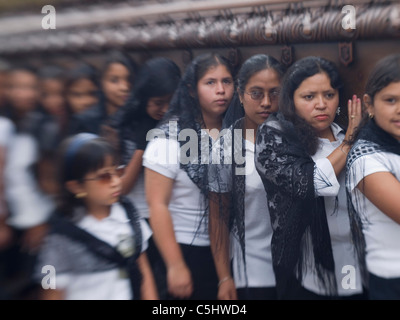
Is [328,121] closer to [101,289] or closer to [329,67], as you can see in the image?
[329,67]

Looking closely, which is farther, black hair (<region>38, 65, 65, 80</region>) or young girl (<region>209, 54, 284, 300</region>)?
black hair (<region>38, 65, 65, 80</region>)

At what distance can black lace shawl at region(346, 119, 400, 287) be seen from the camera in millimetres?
1827

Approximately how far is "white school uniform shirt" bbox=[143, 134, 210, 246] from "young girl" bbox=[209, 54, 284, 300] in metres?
0.06

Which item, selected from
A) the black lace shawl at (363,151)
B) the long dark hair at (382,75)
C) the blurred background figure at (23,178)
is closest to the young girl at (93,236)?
the blurred background figure at (23,178)

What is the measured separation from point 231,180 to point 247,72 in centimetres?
48

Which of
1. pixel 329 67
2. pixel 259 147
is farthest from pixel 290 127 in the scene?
pixel 329 67

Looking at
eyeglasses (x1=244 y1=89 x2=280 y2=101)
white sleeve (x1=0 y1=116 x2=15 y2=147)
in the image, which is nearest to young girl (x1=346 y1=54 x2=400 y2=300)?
→ eyeglasses (x1=244 y1=89 x2=280 y2=101)

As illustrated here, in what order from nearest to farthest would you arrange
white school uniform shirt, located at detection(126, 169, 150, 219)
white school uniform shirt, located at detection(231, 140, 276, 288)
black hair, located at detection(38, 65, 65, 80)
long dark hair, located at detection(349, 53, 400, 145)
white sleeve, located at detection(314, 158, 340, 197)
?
long dark hair, located at detection(349, 53, 400, 145) → white sleeve, located at detection(314, 158, 340, 197) → white school uniform shirt, located at detection(231, 140, 276, 288) → white school uniform shirt, located at detection(126, 169, 150, 219) → black hair, located at detection(38, 65, 65, 80)

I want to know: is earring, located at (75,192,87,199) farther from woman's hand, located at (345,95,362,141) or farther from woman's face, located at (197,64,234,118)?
woman's hand, located at (345,95,362,141)

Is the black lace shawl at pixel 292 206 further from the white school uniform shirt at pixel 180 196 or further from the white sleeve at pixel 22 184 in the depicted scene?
the white sleeve at pixel 22 184

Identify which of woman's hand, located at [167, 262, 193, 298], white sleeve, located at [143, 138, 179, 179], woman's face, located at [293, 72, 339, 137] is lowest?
woman's hand, located at [167, 262, 193, 298]

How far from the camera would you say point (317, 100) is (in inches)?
75.1

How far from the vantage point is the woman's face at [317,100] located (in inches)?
74.9

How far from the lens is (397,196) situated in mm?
A: 1771
